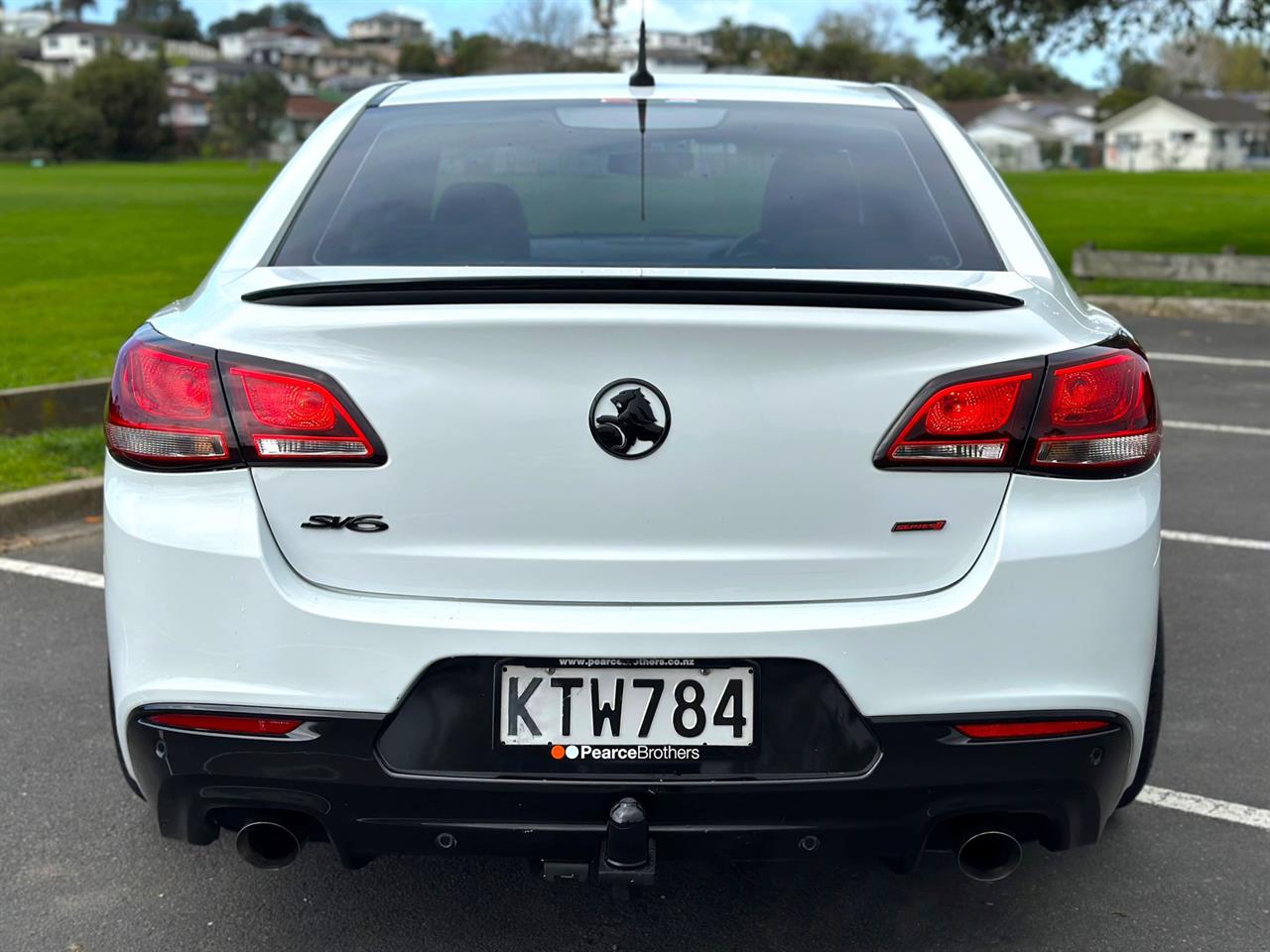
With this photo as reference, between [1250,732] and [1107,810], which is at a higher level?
[1107,810]

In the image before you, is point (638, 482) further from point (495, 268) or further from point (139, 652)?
point (139, 652)

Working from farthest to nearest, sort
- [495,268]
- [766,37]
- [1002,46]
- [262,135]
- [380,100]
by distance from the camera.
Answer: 1. [766,37]
2. [262,135]
3. [1002,46]
4. [380,100]
5. [495,268]

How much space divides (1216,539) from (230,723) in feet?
A: 15.4

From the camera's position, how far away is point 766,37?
149 metres

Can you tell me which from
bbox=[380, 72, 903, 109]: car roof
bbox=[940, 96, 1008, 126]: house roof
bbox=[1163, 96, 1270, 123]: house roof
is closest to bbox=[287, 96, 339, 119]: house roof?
bbox=[940, 96, 1008, 126]: house roof

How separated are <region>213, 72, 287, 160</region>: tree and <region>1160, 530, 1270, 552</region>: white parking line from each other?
385ft

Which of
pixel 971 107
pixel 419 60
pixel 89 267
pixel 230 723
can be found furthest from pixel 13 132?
pixel 230 723

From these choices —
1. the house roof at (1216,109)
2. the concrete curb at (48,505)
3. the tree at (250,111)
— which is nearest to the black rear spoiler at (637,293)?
the concrete curb at (48,505)

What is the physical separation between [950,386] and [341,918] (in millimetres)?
1620

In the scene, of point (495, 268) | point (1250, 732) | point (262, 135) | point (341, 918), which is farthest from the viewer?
point (262, 135)

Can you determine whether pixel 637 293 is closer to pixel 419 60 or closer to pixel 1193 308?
pixel 1193 308

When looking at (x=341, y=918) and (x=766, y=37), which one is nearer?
(x=341, y=918)

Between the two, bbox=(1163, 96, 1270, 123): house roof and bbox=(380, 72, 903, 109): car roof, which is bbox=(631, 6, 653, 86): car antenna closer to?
bbox=(380, 72, 903, 109): car roof

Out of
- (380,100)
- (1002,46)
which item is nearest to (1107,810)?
(380,100)
